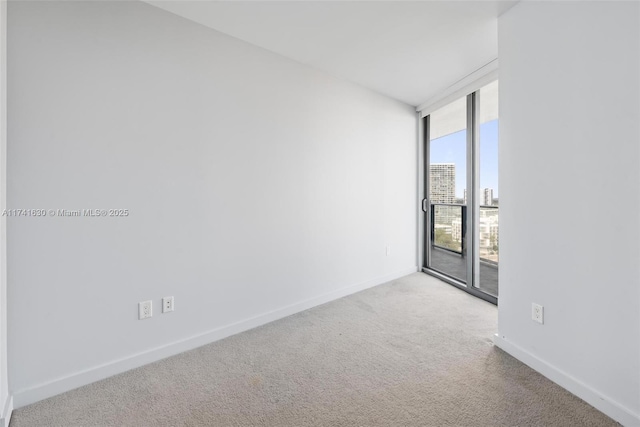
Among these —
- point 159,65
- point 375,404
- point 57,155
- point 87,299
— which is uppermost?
point 159,65

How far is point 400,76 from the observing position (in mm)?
2896

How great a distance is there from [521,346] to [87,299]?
9.01 feet

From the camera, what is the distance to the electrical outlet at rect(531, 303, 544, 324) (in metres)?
1.70

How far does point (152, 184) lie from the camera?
182cm

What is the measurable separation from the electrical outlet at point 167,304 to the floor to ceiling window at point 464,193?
2.95 m

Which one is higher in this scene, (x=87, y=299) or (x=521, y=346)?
(x=87, y=299)

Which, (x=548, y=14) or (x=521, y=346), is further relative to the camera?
(x=521, y=346)

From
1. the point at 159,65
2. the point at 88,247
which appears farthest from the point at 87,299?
the point at 159,65

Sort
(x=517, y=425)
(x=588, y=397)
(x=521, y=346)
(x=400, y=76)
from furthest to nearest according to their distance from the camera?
(x=400, y=76) < (x=521, y=346) < (x=588, y=397) < (x=517, y=425)

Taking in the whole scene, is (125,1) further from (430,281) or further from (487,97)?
(430,281)

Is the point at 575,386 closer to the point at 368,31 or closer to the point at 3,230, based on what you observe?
the point at 368,31

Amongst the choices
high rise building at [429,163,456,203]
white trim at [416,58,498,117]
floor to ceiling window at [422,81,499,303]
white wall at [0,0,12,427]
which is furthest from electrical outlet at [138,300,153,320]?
white trim at [416,58,498,117]

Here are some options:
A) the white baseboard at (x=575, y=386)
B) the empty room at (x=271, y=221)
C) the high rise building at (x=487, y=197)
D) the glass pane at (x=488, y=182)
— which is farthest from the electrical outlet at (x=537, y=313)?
the high rise building at (x=487, y=197)

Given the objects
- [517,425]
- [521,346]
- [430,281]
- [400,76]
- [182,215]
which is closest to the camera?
[517,425]
